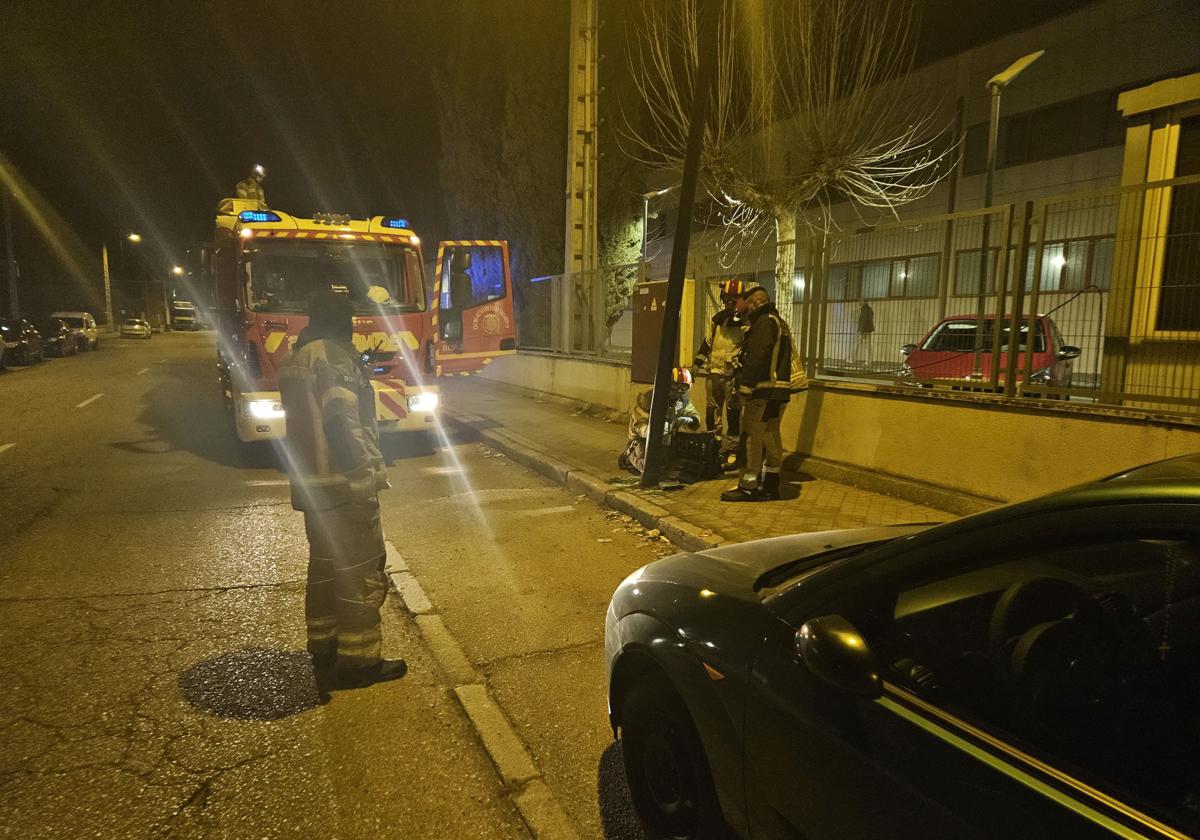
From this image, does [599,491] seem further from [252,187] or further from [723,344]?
[252,187]

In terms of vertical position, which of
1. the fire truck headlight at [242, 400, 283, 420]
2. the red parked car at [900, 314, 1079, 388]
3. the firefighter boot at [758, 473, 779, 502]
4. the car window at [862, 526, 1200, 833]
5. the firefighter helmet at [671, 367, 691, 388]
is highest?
the red parked car at [900, 314, 1079, 388]

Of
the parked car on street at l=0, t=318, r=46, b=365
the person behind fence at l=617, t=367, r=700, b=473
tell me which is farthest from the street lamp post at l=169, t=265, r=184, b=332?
the person behind fence at l=617, t=367, r=700, b=473

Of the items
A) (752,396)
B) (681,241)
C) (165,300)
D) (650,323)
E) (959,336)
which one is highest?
(165,300)

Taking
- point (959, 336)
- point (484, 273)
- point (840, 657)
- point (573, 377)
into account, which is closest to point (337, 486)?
point (840, 657)

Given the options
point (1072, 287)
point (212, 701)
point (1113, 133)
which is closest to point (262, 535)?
point (212, 701)

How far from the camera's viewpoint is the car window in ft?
4.75

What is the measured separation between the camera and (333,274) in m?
8.66

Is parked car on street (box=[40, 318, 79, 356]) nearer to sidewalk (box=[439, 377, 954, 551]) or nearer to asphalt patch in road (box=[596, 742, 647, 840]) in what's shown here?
sidewalk (box=[439, 377, 954, 551])

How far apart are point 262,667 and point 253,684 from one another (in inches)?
7.0

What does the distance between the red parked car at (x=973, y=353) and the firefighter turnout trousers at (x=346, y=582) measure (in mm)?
5274

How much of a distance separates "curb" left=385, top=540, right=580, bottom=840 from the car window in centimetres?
145

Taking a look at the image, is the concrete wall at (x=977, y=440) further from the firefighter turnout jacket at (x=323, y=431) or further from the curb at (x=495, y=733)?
the firefighter turnout jacket at (x=323, y=431)

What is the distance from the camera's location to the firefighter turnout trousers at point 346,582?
3.49 m

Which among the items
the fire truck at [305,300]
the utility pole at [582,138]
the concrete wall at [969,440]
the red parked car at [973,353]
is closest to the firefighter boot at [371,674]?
the concrete wall at [969,440]
